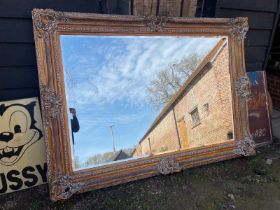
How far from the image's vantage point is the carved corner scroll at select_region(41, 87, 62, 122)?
1965 mm

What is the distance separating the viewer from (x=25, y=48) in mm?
2262

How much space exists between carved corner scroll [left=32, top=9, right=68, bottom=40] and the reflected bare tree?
875mm

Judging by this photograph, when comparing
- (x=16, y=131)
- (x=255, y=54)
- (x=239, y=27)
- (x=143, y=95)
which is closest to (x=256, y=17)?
(x=255, y=54)

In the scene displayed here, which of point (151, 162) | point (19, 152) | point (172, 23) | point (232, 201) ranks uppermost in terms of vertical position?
point (172, 23)

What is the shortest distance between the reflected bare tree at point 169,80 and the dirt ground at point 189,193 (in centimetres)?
69

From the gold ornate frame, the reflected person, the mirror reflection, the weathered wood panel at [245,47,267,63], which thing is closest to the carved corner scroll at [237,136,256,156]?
the gold ornate frame

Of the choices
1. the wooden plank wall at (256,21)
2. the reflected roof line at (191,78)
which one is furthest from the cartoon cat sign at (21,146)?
the wooden plank wall at (256,21)

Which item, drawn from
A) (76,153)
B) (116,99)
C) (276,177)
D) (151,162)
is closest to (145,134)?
(151,162)

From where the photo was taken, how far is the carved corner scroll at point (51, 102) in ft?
6.45

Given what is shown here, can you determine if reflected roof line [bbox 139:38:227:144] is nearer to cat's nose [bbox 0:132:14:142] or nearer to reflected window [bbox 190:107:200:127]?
reflected window [bbox 190:107:200:127]

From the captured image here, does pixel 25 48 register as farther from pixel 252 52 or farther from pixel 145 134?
pixel 252 52

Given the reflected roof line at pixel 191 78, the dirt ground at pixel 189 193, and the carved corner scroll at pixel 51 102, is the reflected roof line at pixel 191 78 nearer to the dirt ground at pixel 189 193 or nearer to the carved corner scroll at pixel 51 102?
the dirt ground at pixel 189 193

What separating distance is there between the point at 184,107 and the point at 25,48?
4.62 ft

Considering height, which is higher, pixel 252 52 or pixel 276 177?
pixel 252 52
